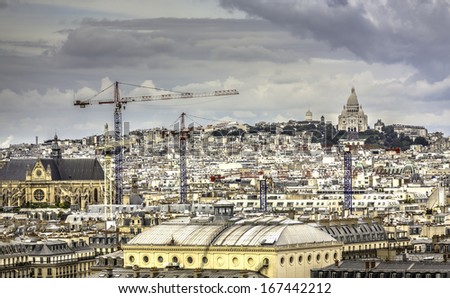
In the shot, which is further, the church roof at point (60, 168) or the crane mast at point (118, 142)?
the church roof at point (60, 168)

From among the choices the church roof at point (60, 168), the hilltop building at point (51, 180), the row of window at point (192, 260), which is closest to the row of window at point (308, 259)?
the row of window at point (192, 260)

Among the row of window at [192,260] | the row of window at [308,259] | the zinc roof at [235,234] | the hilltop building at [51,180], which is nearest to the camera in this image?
the row of window at [308,259]

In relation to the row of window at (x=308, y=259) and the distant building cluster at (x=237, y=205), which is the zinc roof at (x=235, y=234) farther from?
the row of window at (x=308, y=259)

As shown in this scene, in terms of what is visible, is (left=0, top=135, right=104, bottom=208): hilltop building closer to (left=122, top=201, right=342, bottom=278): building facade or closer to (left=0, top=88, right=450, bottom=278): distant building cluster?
(left=0, top=88, right=450, bottom=278): distant building cluster

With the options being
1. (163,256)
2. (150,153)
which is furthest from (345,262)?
(150,153)

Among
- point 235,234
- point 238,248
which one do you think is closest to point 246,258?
point 238,248

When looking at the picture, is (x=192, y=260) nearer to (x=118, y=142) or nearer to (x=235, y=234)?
(x=235, y=234)

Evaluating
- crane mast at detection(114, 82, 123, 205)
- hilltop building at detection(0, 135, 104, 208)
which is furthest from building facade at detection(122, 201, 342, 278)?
hilltop building at detection(0, 135, 104, 208)
